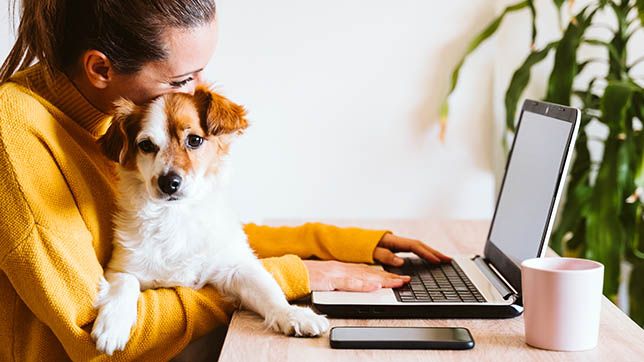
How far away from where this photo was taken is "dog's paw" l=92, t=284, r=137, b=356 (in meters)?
0.93

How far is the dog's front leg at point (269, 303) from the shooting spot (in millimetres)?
930

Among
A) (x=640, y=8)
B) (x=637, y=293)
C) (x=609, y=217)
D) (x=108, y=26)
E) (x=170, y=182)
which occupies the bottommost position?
(x=637, y=293)

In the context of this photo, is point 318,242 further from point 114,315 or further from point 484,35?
point 484,35

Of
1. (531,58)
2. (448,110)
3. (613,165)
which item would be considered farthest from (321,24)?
(613,165)

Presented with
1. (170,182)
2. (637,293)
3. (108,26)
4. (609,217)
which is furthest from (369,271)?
(637,293)

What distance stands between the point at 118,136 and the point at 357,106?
138 centimetres

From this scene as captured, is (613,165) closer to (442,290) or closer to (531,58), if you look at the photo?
(531,58)

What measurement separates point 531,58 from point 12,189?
1.75 m

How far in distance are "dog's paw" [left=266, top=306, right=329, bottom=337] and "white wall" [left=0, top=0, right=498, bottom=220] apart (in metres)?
1.47

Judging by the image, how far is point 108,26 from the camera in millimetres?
1071

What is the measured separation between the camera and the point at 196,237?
1.11 meters

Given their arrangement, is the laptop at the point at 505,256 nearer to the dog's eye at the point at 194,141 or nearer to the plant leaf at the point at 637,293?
the dog's eye at the point at 194,141

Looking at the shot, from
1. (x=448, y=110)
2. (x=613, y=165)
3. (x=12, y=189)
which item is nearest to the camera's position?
(x=12, y=189)

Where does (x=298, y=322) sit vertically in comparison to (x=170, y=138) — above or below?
below
